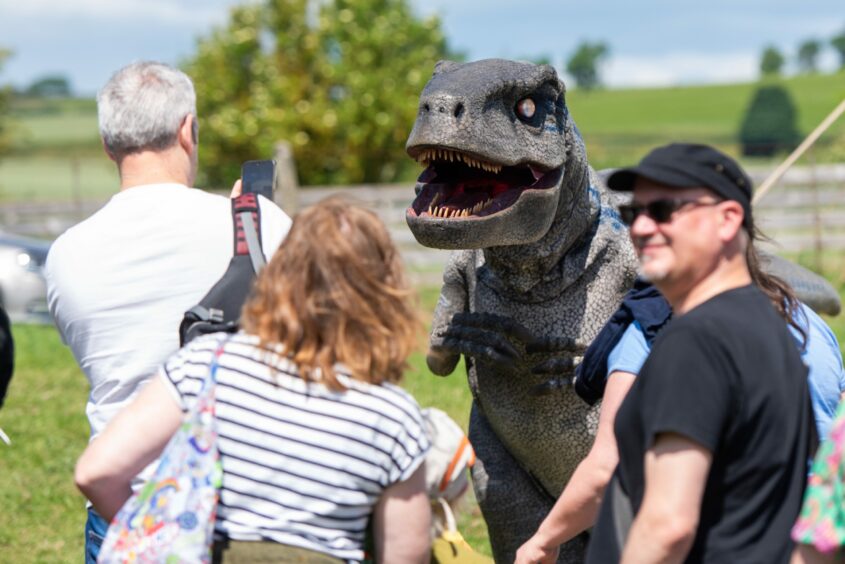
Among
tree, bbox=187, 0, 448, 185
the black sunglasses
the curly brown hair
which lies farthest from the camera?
tree, bbox=187, 0, 448, 185

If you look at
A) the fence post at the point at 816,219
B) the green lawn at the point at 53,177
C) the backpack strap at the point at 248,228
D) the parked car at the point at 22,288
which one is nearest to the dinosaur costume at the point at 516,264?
the backpack strap at the point at 248,228

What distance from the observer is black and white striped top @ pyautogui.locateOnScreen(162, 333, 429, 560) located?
6.73 ft

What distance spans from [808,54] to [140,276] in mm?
114195

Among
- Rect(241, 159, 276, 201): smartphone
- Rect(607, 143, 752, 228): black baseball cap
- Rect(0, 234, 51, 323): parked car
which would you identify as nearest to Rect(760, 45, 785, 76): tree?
Rect(0, 234, 51, 323): parked car

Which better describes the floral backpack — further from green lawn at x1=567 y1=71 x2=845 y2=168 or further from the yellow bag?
green lawn at x1=567 y1=71 x2=845 y2=168

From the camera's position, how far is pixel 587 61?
90.6 meters

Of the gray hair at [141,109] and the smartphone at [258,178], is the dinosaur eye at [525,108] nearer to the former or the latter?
the smartphone at [258,178]

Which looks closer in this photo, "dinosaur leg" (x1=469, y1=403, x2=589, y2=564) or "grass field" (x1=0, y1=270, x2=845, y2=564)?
"dinosaur leg" (x1=469, y1=403, x2=589, y2=564)

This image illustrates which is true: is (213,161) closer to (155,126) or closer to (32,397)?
(32,397)

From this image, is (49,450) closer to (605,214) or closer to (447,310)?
(447,310)

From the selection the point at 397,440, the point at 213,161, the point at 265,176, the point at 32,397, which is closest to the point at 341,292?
the point at 397,440

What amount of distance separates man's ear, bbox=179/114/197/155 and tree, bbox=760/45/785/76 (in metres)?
91.6

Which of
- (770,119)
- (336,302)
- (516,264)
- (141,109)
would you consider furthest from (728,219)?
(770,119)

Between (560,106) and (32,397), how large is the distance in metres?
5.88
